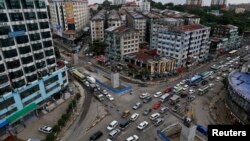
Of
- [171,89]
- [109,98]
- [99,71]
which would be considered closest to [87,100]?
[109,98]

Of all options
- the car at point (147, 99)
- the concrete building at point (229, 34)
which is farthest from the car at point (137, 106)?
the concrete building at point (229, 34)

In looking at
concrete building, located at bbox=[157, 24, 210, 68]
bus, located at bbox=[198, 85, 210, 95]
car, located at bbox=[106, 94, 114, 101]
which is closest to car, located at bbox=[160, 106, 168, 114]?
car, located at bbox=[106, 94, 114, 101]

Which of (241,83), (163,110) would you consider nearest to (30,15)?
(163,110)

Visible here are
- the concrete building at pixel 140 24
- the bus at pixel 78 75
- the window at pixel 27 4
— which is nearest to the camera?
the window at pixel 27 4

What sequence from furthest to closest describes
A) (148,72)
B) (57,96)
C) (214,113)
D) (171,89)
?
1. (148,72)
2. (171,89)
3. (57,96)
4. (214,113)

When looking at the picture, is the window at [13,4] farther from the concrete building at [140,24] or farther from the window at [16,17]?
the concrete building at [140,24]

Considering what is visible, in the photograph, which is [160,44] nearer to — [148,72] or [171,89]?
[148,72]

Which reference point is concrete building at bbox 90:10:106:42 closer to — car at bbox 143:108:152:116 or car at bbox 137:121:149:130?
car at bbox 143:108:152:116
